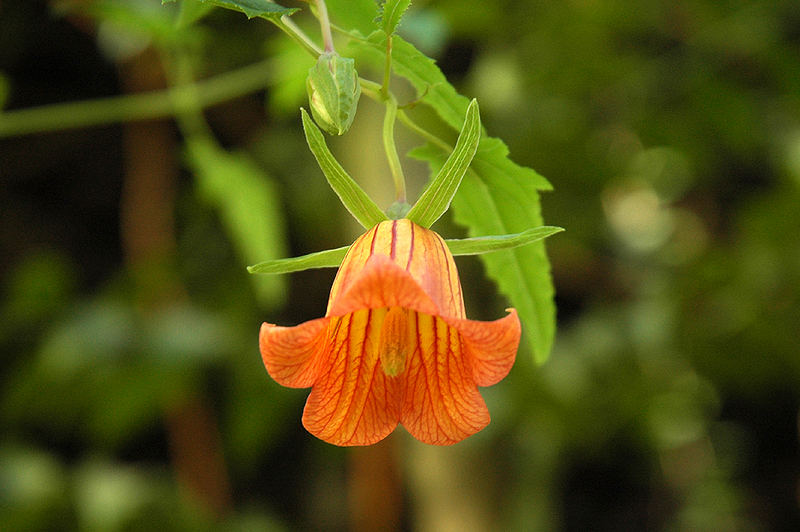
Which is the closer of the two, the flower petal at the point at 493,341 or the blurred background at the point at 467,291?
the flower petal at the point at 493,341

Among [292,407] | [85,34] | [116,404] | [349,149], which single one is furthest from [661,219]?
[85,34]

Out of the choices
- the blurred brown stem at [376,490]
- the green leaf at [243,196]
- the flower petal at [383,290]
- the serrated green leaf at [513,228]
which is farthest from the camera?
the blurred brown stem at [376,490]

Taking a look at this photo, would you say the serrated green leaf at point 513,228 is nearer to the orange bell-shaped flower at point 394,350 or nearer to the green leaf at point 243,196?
the orange bell-shaped flower at point 394,350

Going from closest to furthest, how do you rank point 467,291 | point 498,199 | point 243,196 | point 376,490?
point 498,199 → point 243,196 → point 467,291 → point 376,490

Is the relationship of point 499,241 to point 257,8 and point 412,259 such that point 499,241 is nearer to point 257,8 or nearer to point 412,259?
point 412,259

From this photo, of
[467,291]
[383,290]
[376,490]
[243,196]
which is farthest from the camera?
[376,490]

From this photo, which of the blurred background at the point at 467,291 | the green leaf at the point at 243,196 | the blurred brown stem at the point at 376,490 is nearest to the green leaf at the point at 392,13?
the green leaf at the point at 243,196

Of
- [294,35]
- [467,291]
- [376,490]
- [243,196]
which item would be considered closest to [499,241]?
[294,35]
